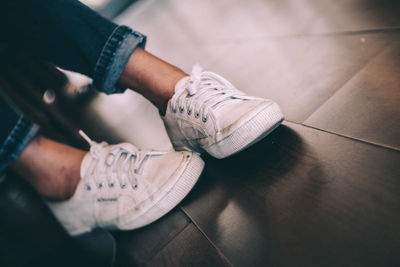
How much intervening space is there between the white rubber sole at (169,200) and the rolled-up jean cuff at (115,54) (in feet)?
1.10

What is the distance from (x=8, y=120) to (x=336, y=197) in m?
0.66

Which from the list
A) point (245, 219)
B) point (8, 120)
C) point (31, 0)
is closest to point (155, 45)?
point (31, 0)

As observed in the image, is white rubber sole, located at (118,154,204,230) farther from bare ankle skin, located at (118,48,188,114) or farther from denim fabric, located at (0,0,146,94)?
denim fabric, located at (0,0,146,94)

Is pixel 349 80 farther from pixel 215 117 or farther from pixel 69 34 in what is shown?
pixel 69 34

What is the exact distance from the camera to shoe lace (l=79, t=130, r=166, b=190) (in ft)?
1.84

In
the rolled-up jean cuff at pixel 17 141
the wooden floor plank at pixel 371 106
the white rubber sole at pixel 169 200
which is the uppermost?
the rolled-up jean cuff at pixel 17 141

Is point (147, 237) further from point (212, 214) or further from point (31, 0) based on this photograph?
point (31, 0)

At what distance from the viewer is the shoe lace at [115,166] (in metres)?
0.56

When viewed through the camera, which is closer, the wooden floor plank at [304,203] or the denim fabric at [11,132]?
the wooden floor plank at [304,203]

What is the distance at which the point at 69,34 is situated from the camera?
614mm

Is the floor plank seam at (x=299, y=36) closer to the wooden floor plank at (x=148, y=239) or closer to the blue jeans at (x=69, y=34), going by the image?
the blue jeans at (x=69, y=34)

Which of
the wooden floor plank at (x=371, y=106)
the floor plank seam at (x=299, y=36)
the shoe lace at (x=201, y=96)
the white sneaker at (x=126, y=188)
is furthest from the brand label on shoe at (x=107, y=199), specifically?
the floor plank seam at (x=299, y=36)

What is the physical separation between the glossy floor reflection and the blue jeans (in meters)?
0.30

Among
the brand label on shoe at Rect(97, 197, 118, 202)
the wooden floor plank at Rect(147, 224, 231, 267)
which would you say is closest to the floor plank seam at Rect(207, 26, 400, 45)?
the wooden floor plank at Rect(147, 224, 231, 267)
